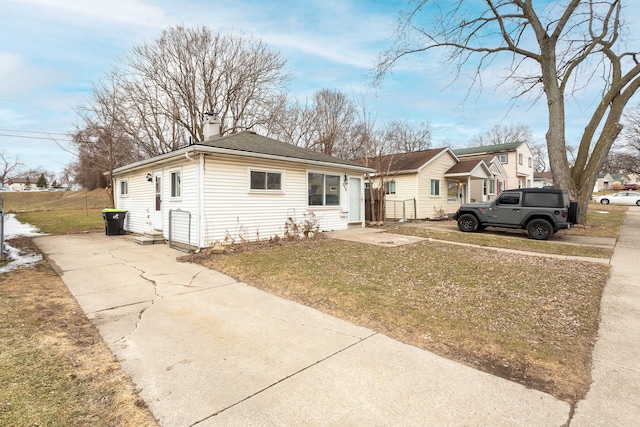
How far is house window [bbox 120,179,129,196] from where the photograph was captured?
13.6 metres

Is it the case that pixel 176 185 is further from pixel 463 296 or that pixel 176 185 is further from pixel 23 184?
pixel 23 184

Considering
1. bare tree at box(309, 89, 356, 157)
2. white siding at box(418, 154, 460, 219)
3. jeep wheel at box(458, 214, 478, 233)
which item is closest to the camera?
jeep wheel at box(458, 214, 478, 233)

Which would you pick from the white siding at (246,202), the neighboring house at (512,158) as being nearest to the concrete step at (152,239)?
the white siding at (246,202)

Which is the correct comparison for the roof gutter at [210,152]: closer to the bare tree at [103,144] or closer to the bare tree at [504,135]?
the bare tree at [103,144]

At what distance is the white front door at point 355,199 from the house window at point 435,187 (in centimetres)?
659

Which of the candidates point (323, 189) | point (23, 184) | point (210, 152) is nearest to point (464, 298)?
point (210, 152)

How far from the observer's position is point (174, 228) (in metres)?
9.87

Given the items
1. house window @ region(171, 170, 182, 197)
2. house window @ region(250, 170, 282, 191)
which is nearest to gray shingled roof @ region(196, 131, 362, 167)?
house window @ region(250, 170, 282, 191)

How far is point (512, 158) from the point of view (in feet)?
106

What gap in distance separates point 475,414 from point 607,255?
352 inches

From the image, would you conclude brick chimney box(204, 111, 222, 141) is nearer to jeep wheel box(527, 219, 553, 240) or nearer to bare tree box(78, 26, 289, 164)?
bare tree box(78, 26, 289, 164)

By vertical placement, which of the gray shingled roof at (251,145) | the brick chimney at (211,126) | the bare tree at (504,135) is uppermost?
the bare tree at (504,135)

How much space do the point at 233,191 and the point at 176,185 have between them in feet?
7.25

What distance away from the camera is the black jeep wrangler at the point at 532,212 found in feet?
34.8
